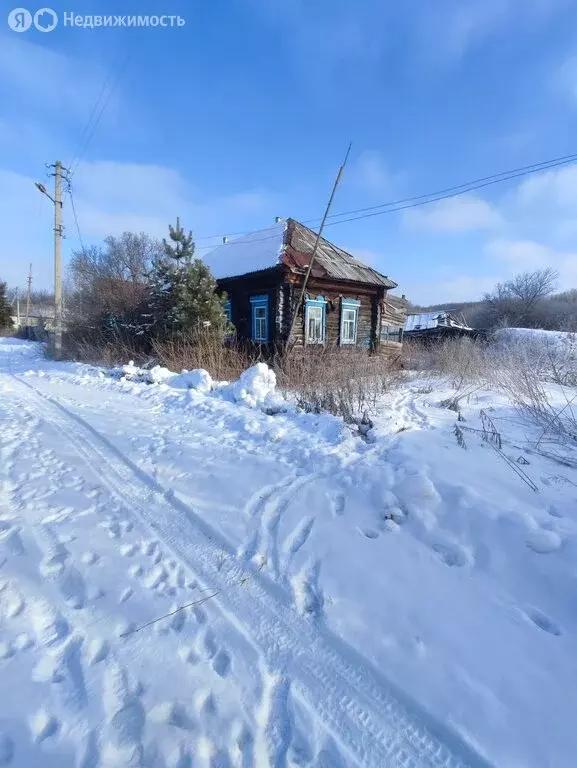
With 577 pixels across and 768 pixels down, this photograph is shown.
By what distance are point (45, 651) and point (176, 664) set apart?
2.39ft

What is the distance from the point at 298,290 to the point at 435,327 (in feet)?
70.2

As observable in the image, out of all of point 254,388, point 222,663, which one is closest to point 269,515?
point 222,663

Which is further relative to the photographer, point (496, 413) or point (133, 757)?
point (496, 413)

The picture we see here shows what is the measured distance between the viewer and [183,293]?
11.2m

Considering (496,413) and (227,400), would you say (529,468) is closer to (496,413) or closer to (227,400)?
(496,413)

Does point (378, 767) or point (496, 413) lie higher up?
point (496, 413)

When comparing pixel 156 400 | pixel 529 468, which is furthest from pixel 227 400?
pixel 529 468

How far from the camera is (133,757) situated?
1.47 m

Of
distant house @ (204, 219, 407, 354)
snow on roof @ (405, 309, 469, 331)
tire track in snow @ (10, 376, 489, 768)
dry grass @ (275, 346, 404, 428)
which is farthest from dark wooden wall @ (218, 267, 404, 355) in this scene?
snow on roof @ (405, 309, 469, 331)

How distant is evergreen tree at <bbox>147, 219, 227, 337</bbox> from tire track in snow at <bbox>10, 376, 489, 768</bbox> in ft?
30.1

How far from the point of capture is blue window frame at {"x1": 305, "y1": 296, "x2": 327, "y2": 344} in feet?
43.9

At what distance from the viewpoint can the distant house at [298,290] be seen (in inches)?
505

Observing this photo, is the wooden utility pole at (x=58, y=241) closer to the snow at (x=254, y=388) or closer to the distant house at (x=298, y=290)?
the distant house at (x=298, y=290)

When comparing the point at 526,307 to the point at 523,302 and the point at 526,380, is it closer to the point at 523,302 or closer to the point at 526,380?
the point at 523,302
